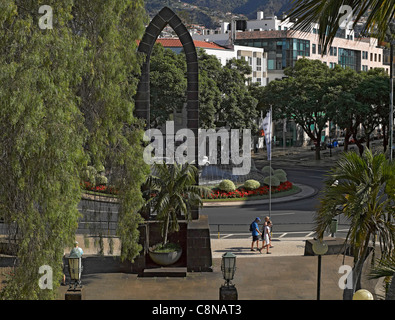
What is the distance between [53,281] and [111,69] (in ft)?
19.7

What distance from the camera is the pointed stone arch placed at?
21969 millimetres

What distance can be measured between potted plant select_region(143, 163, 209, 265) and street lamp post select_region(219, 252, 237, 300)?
578cm

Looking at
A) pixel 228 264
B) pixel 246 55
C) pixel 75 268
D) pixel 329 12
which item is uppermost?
pixel 246 55

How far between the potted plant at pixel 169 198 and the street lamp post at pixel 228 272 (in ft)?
19.0

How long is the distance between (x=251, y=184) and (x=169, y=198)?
2144 centimetres

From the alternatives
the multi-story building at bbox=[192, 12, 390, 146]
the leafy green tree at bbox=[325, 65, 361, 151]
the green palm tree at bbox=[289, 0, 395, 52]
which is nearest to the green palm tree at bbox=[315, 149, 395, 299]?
the green palm tree at bbox=[289, 0, 395, 52]

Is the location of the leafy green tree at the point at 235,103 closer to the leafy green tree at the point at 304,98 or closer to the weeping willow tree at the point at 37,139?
the leafy green tree at the point at 304,98

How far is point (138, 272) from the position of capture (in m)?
21.5

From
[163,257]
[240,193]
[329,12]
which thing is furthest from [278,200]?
[329,12]

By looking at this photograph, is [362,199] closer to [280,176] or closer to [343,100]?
[280,176]

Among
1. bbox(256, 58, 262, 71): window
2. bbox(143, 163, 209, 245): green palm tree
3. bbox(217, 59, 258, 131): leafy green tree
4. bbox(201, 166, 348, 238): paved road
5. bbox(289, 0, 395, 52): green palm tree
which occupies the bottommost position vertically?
bbox(201, 166, 348, 238): paved road

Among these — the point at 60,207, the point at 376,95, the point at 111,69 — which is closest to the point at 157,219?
the point at 111,69

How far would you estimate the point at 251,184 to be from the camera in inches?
1666

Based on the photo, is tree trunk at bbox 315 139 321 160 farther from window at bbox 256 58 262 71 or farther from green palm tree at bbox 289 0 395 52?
green palm tree at bbox 289 0 395 52
